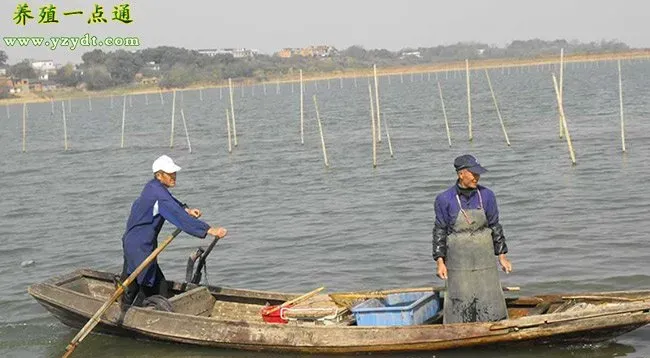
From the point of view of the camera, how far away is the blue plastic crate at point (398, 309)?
8.65 metres

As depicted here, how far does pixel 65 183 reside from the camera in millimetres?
27016

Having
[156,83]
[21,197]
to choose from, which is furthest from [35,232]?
[156,83]

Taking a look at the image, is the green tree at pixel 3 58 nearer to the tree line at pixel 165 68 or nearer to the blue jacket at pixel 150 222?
the tree line at pixel 165 68

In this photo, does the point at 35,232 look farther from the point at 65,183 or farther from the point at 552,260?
the point at 552,260

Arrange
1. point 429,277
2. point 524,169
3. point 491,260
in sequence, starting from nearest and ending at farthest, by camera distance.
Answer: point 491,260 < point 429,277 < point 524,169

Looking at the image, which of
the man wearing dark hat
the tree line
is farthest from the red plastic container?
the tree line

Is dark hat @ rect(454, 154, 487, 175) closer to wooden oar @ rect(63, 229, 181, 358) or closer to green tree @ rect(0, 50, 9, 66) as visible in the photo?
wooden oar @ rect(63, 229, 181, 358)

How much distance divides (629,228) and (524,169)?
8410 mm

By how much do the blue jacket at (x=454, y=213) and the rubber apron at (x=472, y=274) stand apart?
0.12ft

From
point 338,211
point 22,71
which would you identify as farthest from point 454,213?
point 22,71

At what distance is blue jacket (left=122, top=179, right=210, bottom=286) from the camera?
8883 mm

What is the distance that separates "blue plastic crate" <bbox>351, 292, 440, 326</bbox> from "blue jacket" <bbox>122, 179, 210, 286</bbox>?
1.76 meters

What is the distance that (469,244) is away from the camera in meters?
7.96

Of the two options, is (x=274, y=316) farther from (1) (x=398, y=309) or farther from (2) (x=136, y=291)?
(2) (x=136, y=291)
